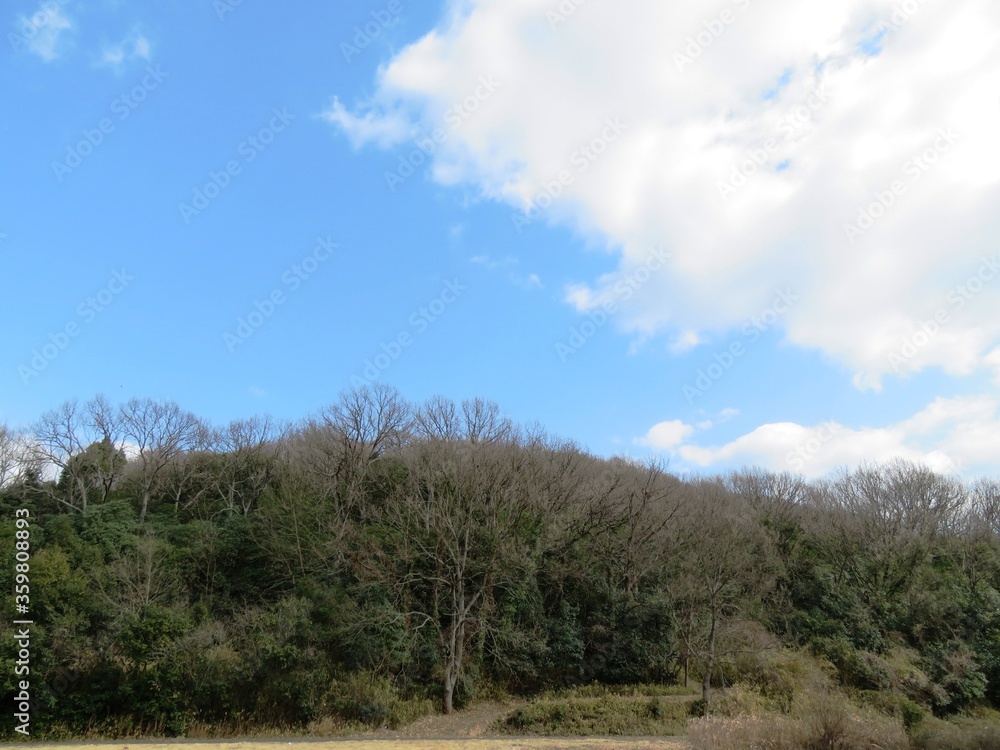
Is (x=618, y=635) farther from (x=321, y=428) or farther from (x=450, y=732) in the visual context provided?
(x=321, y=428)

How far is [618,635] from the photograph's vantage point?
1207 inches

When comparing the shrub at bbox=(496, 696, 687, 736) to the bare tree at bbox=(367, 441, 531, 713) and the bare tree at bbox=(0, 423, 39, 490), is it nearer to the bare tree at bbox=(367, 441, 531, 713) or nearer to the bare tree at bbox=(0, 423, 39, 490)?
the bare tree at bbox=(367, 441, 531, 713)

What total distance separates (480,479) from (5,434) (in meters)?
34.2

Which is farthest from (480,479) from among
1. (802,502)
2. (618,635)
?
(802,502)

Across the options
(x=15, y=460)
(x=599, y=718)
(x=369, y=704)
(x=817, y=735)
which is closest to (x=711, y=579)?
(x=599, y=718)

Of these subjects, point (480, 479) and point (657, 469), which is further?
point (657, 469)

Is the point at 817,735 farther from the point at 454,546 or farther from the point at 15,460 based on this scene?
the point at 15,460

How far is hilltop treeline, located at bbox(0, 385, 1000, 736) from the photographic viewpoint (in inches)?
957

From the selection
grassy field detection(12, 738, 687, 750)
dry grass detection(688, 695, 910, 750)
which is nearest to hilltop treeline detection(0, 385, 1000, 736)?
grassy field detection(12, 738, 687, 750)

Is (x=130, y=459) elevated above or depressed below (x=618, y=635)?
above

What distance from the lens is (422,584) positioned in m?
29.7

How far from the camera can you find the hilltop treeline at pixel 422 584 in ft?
79.8

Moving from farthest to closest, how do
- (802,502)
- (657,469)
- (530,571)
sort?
(802,502), (657,469), (530,571)

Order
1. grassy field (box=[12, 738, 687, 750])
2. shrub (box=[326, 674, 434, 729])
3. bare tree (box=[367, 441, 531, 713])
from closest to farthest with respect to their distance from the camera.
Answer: grassy field (box=[12, 738, 687, 750])
shrub (box=[326, 674, 434, 729])
bare tree (box=[367, 441, 531, 713])
